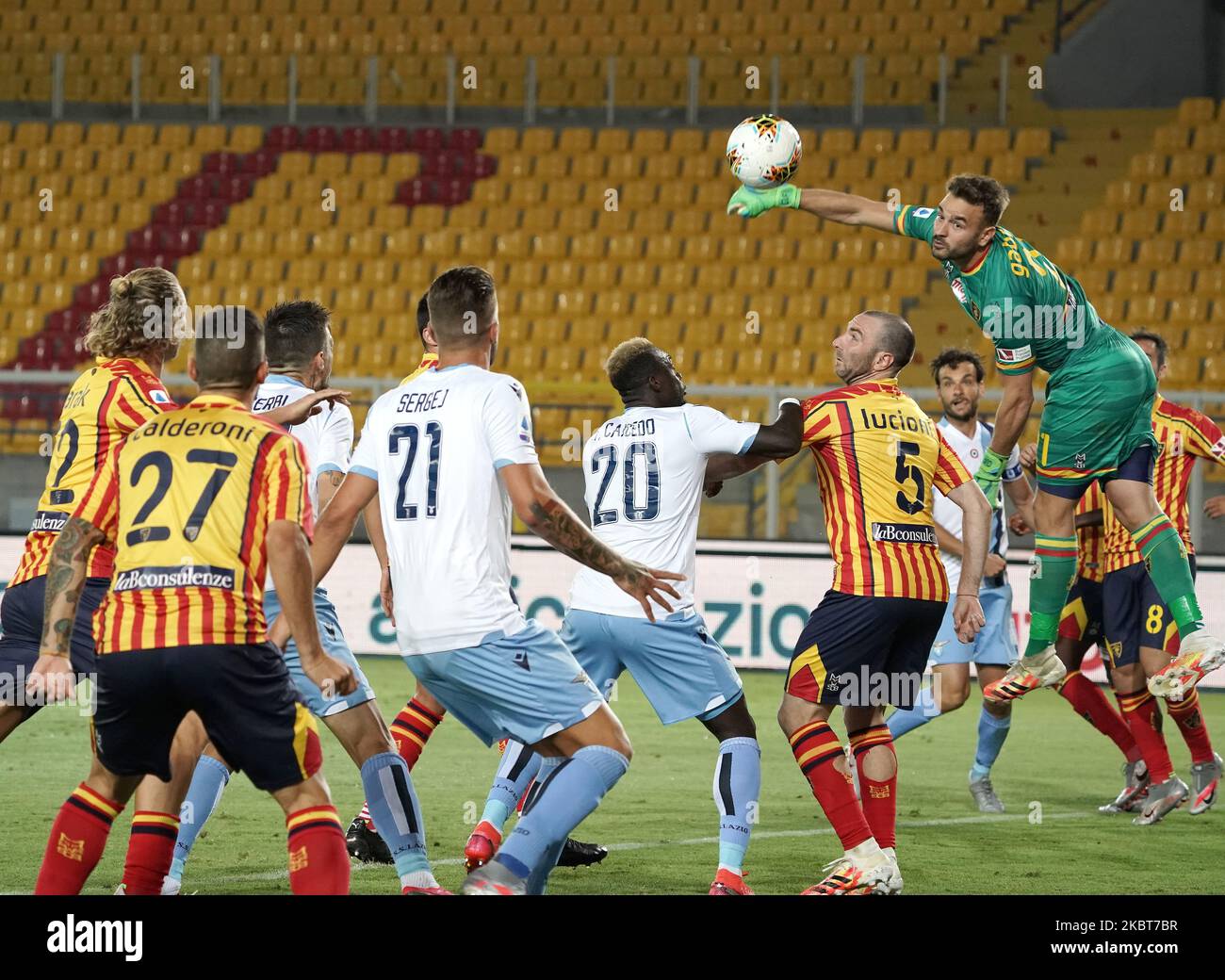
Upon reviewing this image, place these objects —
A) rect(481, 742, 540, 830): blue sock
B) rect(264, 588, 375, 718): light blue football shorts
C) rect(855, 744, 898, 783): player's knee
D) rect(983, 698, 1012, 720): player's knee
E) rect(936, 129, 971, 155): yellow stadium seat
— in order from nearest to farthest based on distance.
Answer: rect(264, 588, 375, 718): light blue football shorts < rect(855, 744, 898, 783): player's knee < rect(481, 742, 540, 830): blue sock < rect(983, 698, 1012, 720): player's knee < rect(936, 129, 971, 155): yellow stadium seat

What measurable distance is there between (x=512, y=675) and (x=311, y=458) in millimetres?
2036

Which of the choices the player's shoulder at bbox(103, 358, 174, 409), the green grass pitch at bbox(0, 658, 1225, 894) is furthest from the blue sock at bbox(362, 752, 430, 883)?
the player's shoulder at bbox(103, 358, 174, 409)

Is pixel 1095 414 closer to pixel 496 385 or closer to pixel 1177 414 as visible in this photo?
pixel 1177 414

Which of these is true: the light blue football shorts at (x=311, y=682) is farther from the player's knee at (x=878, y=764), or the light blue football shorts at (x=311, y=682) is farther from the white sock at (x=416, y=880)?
the player's knee at (x=878, y=764)

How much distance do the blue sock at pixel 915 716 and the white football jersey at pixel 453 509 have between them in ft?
12.3

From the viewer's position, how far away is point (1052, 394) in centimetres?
704

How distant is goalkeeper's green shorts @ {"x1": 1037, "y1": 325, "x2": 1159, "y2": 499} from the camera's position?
6.92 meters

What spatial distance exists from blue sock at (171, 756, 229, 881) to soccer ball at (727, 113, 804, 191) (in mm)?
3160

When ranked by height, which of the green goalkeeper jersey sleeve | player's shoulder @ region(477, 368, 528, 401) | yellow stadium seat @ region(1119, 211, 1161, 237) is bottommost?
player's shoulder @ region(477, 368, 528, 401)

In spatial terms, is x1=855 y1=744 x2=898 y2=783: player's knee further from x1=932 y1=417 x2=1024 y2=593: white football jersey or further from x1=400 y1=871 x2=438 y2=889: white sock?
x1=932 y1=417 x2=1024 y2=593: white football jersey

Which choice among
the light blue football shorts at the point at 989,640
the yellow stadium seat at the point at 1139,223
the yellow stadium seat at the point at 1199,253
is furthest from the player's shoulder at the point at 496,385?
the yellow stadium seat at the point at 1139,223
